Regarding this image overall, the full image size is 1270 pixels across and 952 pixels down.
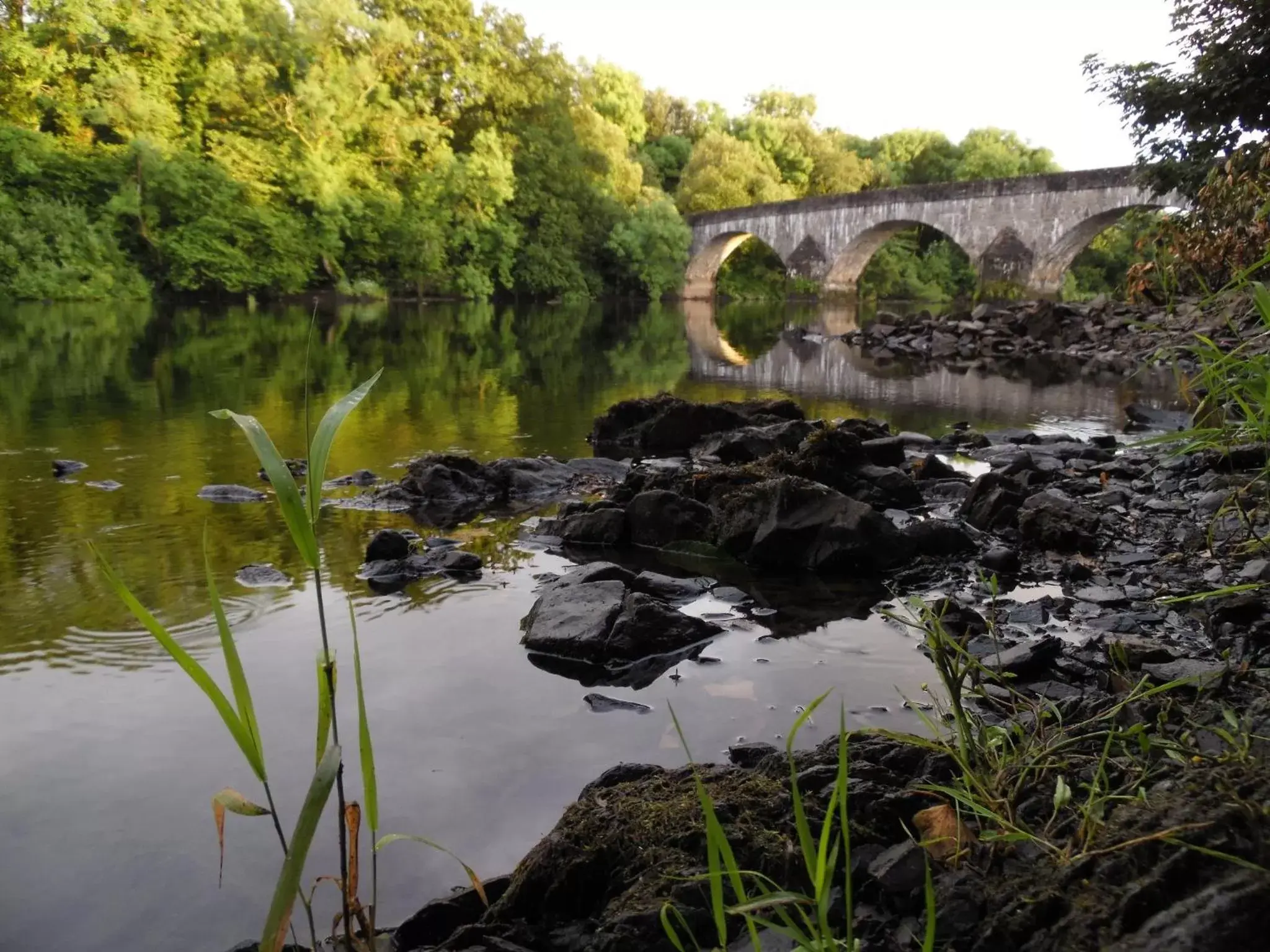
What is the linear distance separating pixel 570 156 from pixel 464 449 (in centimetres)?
3628

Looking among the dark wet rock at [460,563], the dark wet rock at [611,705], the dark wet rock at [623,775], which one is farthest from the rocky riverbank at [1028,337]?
the dark wet rock at [623,775]

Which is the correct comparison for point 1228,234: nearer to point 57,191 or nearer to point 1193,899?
point 1193,899

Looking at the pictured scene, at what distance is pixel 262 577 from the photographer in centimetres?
434

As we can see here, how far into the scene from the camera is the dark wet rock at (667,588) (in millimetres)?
4203

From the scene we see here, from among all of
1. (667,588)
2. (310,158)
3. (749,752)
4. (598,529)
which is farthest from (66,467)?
(310,158)

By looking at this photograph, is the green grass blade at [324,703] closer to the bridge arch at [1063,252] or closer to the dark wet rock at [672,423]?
the dark wet rock at [672,423]

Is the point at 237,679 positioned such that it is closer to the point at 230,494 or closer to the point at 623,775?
the point at 623,775

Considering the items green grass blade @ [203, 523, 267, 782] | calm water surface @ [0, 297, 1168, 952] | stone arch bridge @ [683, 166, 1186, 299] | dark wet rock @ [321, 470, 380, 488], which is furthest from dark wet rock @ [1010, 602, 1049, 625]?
stone arch bridge @ [683, 166, 1186, 299]

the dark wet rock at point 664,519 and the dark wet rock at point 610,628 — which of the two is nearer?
the dark wet rock at point 610,628

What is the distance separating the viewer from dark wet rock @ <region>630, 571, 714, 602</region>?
165 inches

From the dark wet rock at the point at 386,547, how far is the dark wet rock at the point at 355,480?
5.75 feet

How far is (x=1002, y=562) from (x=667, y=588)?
1536mm

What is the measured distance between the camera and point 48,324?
20.0 metres

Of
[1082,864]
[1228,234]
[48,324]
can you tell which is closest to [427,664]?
[1082,864]
